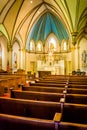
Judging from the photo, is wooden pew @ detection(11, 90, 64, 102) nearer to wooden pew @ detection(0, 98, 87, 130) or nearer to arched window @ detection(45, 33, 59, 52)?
wooden pew @ detection(0, 98, 87, 130)

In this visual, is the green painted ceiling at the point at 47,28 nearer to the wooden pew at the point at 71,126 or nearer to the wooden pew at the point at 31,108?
the wooden pew at the point at 31,108

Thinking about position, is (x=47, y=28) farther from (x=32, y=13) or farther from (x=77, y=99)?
(x=77, y=99)

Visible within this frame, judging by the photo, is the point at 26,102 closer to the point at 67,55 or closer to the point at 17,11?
the point at 17,11

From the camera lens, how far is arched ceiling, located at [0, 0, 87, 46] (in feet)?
42.8

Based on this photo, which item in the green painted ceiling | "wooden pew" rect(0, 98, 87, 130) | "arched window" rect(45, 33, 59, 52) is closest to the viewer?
"wooden pew" rect(0, 98, 87, 130)

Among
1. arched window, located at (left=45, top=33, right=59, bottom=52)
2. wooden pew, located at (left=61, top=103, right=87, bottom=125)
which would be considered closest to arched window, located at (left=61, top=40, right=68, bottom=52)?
arched window, located at (left=45, top=33, right=59, bottom=52)

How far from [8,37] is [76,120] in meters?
16.8

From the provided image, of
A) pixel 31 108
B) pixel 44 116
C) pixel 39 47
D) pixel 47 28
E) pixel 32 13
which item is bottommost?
pixel 44 116

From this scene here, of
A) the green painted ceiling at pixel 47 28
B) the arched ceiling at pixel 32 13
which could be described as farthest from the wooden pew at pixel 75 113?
the green painted ceiling at pixel 47 28

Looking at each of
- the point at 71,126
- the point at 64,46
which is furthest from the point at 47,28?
the point at 71,126

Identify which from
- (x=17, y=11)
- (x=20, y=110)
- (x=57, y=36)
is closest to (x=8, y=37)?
(x=17, y=11)

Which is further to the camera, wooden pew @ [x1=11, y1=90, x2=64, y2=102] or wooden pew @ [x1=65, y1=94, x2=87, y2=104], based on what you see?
wooden pew @ [x1=11, y1=90, x2=64, y2=102]

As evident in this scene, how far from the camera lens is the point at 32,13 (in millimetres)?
19859

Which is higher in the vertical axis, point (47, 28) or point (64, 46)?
point (47, 28)
